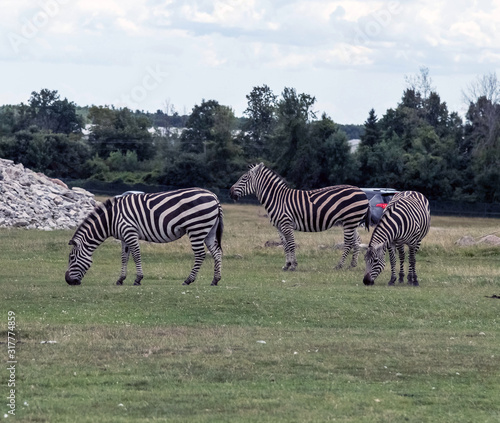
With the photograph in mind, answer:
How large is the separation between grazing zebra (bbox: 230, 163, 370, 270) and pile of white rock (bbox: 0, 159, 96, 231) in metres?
16.6

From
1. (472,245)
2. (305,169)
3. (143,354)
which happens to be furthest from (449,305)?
(305,169)

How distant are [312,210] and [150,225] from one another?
20.9 feet

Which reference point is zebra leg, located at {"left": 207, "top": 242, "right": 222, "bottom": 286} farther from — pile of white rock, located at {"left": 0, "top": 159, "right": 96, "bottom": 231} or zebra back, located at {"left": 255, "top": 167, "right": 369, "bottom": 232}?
pile of white rock, located at {"left": 0, "top": 159, "right": 96, "bottom": 231}

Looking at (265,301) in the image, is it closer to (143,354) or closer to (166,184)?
(143,354)

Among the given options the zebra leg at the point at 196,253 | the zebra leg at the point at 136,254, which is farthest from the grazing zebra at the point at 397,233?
the zebra leg at the point at 136,254

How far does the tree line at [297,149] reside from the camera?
76.8m

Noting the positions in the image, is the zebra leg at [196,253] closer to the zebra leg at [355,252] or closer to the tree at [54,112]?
the zebra leg at [355,252]

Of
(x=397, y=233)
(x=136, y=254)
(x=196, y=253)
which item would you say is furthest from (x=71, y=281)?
(x=397, y=233)

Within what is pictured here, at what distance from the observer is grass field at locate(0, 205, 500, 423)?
32.8 ft

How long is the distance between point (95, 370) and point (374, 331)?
547 cm

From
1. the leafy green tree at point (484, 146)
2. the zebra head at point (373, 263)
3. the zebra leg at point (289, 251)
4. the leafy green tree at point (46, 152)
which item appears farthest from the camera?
the leafy green tree at point (46, 152)

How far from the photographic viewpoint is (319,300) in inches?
703

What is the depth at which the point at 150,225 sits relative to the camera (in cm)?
2103

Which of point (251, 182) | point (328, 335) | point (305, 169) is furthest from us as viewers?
point (305, 169)
